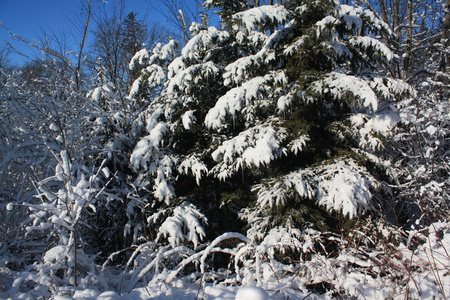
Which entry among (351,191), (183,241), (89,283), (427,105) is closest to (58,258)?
(89,283)

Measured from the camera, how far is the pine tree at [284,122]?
4.41 m

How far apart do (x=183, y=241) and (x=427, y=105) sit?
6525mm

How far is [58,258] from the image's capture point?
109 inches

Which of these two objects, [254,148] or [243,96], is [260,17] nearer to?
[243,96]

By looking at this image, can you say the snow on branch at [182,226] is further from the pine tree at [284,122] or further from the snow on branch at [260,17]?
the snow on branch at [260,17]

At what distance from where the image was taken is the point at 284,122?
496 cm

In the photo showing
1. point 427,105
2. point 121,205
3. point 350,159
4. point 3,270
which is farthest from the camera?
point 427,105

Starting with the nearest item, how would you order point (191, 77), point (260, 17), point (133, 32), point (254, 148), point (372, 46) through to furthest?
point (254, 148) → point (372, 46) → point (260, 17) → point (191, 77) → point (133, 32)

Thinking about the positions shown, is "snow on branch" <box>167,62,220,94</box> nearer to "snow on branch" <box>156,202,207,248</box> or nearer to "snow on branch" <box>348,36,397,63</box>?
"snow on branch" <box>156,202,207,248</box>

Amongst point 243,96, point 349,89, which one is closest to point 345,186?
point 349,89

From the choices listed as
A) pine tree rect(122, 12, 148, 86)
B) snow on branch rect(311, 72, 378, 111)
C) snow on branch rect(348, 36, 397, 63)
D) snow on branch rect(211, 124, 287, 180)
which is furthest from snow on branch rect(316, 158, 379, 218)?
pine tree rect(122, 12, 148, 86)

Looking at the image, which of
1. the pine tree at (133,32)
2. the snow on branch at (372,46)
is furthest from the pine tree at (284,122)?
the pine tree at (133,32)

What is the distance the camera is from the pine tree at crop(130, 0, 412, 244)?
441 cm

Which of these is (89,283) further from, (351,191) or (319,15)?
(319,15)
